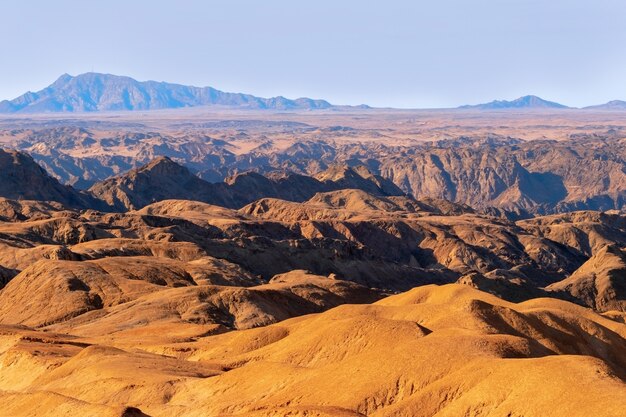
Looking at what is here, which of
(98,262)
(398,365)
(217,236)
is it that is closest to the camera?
(398,365)

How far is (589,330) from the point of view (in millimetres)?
73438

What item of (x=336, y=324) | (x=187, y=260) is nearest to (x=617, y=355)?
(x=336, y=324)

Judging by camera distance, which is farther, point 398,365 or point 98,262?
point 98,262

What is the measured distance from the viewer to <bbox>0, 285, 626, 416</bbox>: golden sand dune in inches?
Result: 1713

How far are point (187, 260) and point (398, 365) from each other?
8193 centimetres

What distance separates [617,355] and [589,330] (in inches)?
109

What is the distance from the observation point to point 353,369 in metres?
50.1

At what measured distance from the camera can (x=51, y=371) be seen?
65.1 metres

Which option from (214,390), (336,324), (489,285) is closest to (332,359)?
(336,324)

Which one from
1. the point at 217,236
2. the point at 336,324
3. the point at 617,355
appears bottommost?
the point at 217,236

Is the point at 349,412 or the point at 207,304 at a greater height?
the point at 349,412

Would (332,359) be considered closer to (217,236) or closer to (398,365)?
(398,365)

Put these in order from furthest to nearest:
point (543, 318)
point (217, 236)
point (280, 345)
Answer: point (217, 236) < point (543, 318) < point (280, 345)

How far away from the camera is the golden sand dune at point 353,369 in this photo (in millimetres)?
43500
